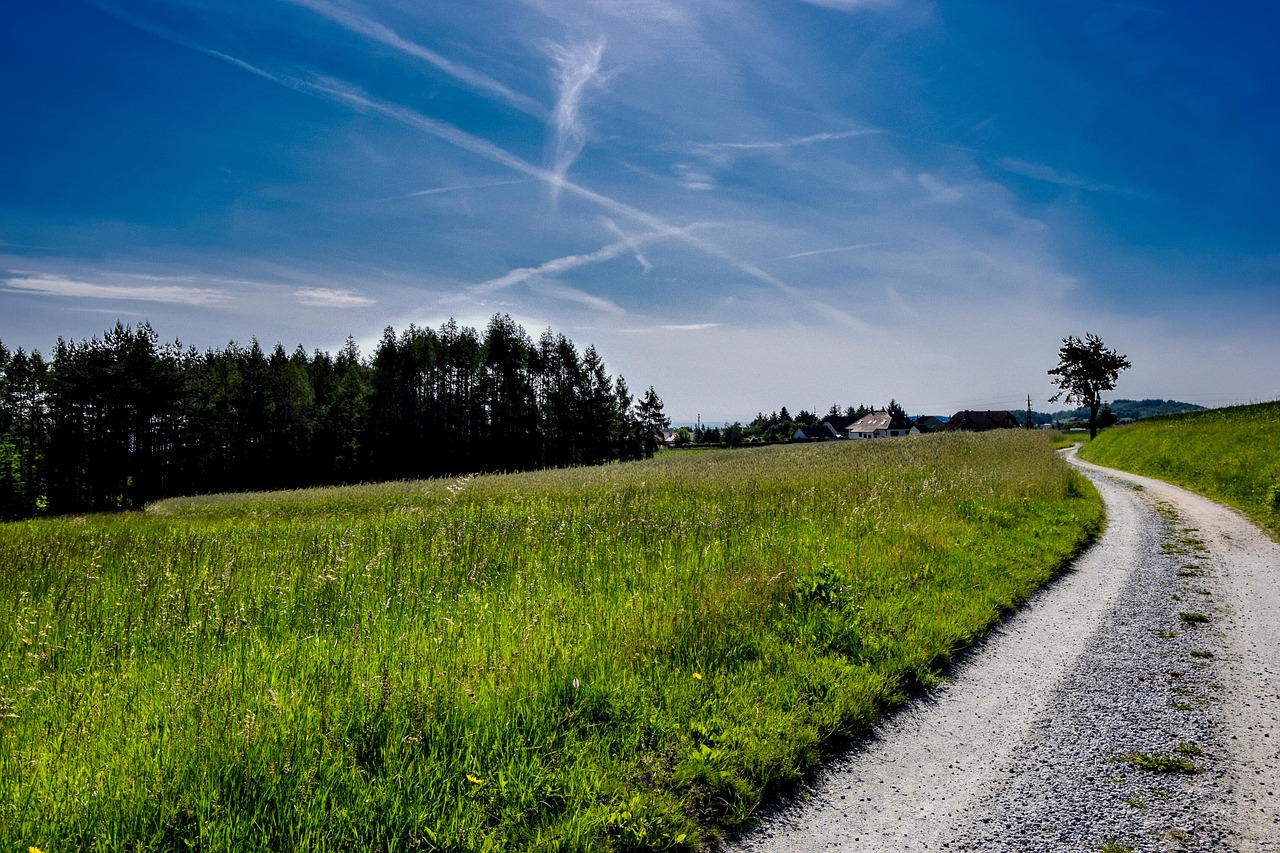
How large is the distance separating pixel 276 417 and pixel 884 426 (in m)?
125

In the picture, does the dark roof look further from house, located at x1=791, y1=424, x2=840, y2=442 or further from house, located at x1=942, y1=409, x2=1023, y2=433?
house, located at x1=942, y1=409, x2=1023, y2=433

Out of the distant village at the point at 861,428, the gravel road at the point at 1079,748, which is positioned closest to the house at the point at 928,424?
the distant village at the point at 861,428

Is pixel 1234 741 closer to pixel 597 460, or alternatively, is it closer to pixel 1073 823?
pixel 1073 823

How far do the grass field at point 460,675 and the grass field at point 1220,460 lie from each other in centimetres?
1274

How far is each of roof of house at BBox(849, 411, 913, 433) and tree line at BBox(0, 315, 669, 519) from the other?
88.0 m

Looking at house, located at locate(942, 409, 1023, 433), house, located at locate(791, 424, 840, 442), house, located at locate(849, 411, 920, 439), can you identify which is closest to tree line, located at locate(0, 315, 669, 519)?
house, located at locate(791, 424, 840, 442)

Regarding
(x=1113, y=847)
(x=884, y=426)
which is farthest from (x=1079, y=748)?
(x=884, y=426)

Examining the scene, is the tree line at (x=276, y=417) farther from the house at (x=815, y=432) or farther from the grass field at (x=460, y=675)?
the house at (x=815, y=432)

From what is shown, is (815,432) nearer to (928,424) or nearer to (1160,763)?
(928,424)

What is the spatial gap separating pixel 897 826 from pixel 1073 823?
109cm

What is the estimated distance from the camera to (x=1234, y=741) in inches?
172

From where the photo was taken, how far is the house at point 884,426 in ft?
441

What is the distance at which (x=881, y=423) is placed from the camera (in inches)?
5404

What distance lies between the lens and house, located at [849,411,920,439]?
5290 inches
